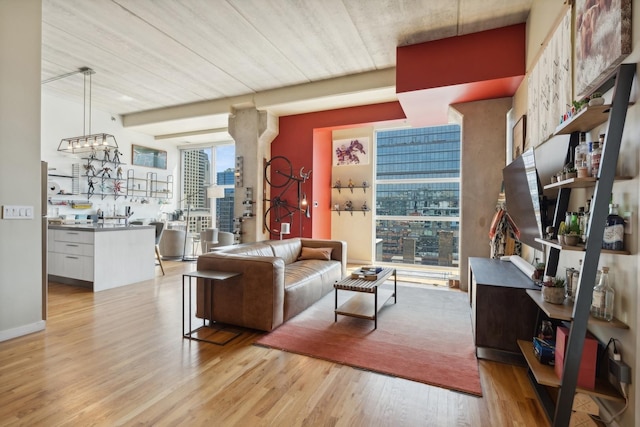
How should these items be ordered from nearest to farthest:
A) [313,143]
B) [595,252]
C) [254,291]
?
[595,252], [254,291], [313,143]

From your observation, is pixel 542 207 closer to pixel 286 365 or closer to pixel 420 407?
pixel 420 407

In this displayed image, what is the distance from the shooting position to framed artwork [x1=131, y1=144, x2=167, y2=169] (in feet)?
26.2

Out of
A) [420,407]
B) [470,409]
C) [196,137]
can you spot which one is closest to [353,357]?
[420,407]

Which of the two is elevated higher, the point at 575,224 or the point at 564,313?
the point at 575,224

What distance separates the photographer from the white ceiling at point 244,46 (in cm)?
355

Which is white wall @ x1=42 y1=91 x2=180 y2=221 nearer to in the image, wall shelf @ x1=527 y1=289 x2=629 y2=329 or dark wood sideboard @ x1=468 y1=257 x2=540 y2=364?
dark wood sideboard @ x1=468 y1=257 x2=540 y2=364

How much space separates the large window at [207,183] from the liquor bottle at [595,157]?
812 centimetres

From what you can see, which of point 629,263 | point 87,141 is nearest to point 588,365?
point 629,263

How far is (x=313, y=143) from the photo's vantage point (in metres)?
6.33

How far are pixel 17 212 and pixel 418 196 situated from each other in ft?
20.3

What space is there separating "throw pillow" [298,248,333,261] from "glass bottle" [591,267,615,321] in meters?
3.30

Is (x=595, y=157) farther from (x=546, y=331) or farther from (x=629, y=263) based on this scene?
(x=546, y=331)

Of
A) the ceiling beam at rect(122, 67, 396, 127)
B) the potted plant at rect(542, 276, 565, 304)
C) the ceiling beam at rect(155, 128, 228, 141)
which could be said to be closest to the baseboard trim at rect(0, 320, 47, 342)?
the potted plant at rect(542, 276, 565, 304)

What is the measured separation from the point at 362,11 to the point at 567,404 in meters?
3.91
